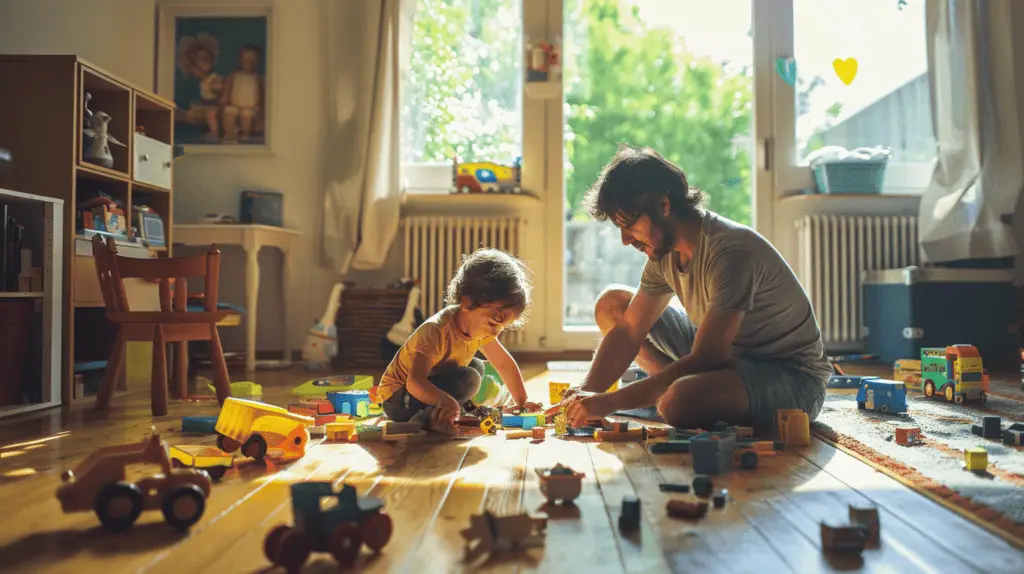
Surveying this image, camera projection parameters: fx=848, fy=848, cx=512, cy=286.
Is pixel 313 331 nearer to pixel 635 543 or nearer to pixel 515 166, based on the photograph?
pixel 515 166

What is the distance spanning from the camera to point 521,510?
4.50 feet

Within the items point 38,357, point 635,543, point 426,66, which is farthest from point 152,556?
point 426,66

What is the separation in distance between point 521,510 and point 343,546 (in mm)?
368

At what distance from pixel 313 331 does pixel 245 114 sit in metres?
1.37

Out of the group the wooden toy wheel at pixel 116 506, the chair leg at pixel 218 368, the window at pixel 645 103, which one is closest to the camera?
the wooden toy wheel at pixel 116 506

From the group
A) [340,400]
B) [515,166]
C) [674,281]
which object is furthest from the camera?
[515,166]

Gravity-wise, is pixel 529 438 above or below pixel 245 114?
below

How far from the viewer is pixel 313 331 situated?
14.2ft

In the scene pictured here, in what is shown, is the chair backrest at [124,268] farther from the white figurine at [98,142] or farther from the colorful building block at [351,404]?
the colorful building block at [351,404]

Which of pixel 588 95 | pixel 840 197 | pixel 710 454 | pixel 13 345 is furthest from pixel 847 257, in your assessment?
pixel 13 345

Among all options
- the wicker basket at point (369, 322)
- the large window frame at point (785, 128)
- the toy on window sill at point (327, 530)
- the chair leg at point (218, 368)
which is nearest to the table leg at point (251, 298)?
the wicker basket at point (369, 322)

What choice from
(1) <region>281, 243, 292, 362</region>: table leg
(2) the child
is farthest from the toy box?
(1) <region>281, 243, 292, 362</region>: table leg

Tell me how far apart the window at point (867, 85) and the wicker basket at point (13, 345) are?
3795 millimetres

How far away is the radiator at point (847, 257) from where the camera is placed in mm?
4648
